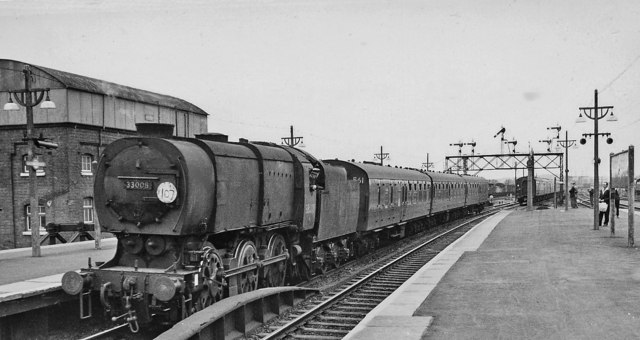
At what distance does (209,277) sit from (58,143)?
21.7m

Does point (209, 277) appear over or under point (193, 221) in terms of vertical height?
under

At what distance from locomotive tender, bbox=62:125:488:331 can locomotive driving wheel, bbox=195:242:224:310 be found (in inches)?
0.7

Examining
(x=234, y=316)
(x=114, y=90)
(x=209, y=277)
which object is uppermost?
(x=114, y=90)

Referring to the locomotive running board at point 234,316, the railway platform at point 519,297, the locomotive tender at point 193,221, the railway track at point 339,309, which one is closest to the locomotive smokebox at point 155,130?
the locomotive tender at point 193,221

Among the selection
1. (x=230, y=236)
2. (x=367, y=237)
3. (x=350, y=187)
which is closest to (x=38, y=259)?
(x=230, y=236)

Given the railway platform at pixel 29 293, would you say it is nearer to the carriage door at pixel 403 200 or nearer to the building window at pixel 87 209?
the carriage door at pixel 403 200

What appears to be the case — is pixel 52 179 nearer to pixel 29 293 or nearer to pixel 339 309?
pixel 29 293

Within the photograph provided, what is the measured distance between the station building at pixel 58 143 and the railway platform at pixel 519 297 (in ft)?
64.6

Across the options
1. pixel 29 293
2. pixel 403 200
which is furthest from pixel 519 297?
pixel 403 200

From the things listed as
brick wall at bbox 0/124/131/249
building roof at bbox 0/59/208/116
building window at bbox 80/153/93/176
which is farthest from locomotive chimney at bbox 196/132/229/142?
building window at bbox 80/153/93/176

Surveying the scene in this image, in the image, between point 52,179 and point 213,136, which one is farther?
point 52,179

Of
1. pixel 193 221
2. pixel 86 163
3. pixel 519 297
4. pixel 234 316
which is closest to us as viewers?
pixel 234 316

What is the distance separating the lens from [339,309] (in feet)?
35.6

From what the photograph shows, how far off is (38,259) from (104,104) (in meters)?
16.7
